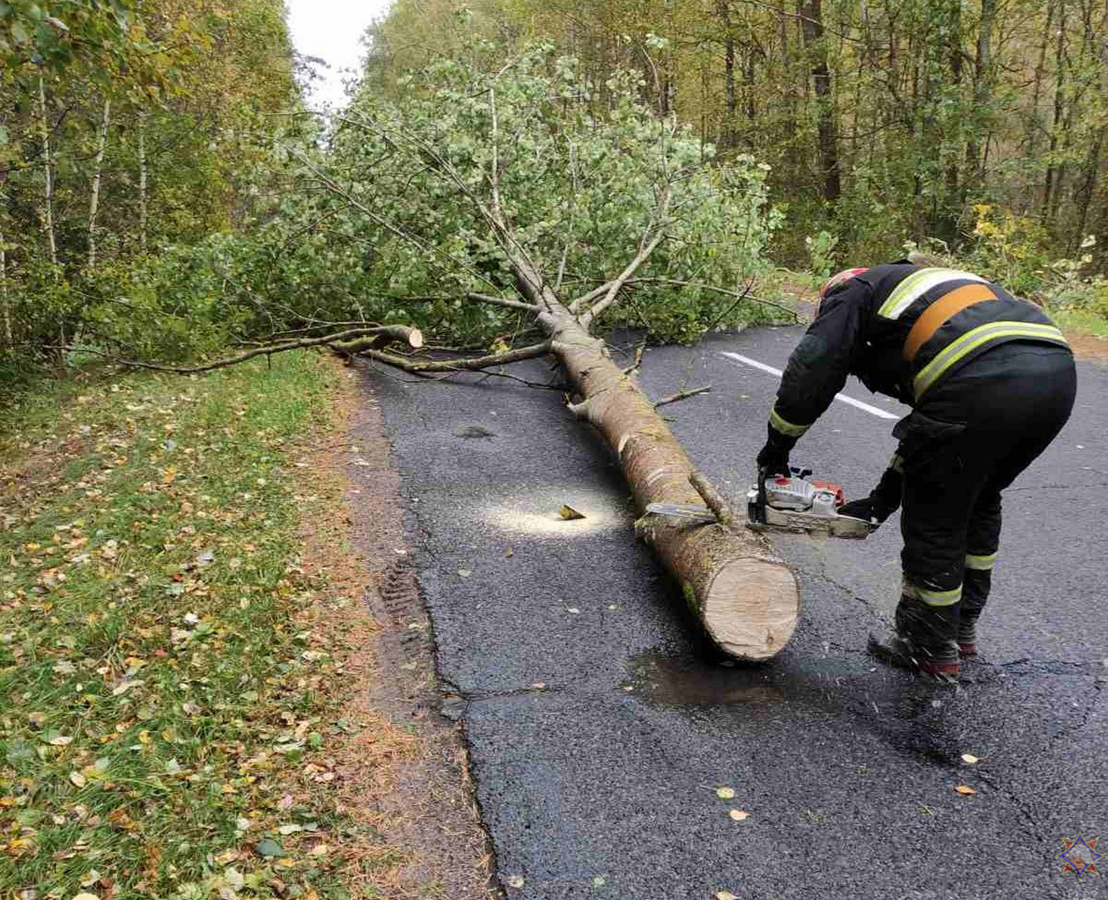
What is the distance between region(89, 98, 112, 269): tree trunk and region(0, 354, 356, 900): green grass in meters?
8.15

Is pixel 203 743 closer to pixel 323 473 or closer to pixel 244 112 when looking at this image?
pixel 323 473

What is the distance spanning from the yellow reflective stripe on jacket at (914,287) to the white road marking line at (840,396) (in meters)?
2.54

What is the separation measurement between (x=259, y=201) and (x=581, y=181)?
341 centimetres

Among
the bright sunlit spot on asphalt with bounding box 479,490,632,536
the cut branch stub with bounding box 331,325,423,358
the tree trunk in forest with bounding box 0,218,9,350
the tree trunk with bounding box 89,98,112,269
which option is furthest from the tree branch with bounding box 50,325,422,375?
the tree trunk with bounding box 89,98,112,269

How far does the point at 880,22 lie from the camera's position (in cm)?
1689

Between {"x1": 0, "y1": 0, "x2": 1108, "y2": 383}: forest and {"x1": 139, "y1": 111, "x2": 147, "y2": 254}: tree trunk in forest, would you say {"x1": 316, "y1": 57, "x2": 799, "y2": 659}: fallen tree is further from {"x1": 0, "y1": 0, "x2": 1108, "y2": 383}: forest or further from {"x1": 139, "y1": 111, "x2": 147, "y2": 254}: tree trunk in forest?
{"x1": 139, "y1": 111, "x2": 147, "y2": 254}: tree trunk in forest

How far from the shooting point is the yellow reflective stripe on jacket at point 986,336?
288 cm

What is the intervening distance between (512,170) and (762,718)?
700cm

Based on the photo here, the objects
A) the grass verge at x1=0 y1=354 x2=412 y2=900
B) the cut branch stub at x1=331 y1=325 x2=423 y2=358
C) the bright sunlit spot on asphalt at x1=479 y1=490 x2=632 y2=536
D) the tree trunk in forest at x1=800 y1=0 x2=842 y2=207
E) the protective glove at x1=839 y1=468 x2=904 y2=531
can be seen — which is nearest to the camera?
the grass verge at x1=0 y1=354 x2=412 y2=900

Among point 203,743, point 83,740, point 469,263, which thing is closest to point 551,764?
point 203,743

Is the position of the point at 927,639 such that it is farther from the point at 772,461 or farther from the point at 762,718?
the point at 772,461

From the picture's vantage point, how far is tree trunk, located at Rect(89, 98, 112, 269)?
12180mm

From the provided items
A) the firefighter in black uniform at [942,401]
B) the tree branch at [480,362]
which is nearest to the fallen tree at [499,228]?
the tree branch at [480,362]

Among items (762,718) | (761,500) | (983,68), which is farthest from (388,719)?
(983,68)
